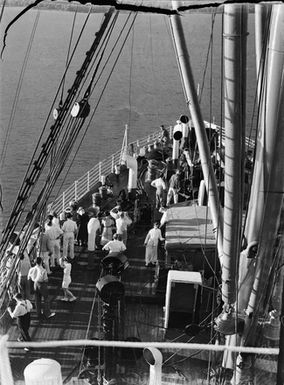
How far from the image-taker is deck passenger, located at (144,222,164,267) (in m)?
9.04

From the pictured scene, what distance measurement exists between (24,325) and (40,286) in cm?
74

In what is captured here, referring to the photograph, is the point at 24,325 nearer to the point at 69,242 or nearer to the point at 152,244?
the point at 69,242

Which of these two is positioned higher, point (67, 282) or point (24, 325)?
point (67, 282)

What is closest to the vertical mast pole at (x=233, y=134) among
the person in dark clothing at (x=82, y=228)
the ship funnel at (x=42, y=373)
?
the ship funnel at (x=42, y=373)

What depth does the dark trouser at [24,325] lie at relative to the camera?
7.09 meters

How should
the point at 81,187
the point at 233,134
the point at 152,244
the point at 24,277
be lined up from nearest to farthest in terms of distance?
the point at 233,134 < the point at 24,277 < the point at 152,244 < the point at 81,187

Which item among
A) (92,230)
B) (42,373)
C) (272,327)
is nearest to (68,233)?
(92,230)

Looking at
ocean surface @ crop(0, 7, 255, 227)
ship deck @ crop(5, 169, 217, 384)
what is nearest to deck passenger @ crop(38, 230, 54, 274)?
ship deck @ crop(5, 169, 217, 384)

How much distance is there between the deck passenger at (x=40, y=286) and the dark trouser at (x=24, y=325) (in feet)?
2.09

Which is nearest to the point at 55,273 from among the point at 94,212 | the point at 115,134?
the point at 94,212

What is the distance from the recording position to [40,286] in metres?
7.79

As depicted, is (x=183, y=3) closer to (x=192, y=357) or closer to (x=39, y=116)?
(x=192, y=357)

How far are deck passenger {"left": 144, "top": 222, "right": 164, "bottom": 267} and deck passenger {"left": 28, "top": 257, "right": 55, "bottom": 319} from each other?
1.92 metres

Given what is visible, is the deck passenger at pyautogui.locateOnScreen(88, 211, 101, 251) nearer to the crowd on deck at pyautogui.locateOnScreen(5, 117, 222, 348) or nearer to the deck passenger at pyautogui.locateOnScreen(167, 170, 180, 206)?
the crowd on deck at pyautogui.locateOnScreen(5, 117, 222, 348)
